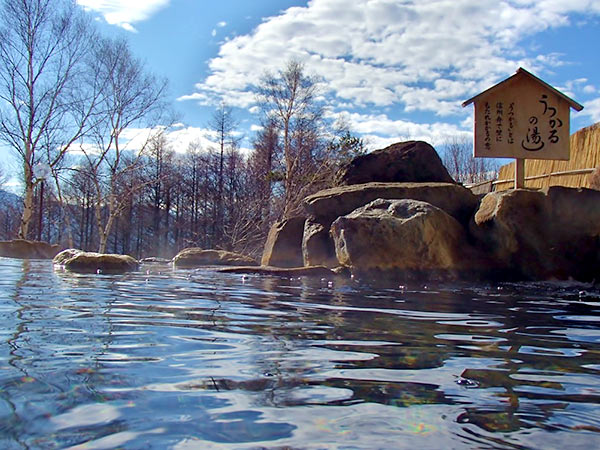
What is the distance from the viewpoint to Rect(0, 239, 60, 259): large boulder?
15039 millimetres

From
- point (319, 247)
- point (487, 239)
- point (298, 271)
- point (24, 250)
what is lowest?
point (298, 271)

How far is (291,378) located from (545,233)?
6.65m

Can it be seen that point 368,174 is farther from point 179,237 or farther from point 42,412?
point 179,237

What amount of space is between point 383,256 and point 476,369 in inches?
209

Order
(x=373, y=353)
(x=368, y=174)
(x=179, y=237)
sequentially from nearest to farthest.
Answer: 1. (x=373, y=353)
2. (x=368, y=174)
3. (x=179, y=237)

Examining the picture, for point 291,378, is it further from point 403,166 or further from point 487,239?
point 403,166

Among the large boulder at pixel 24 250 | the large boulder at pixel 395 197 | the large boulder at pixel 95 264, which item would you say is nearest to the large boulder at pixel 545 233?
the large boulder at pixel 395 197

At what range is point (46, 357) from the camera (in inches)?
77.5

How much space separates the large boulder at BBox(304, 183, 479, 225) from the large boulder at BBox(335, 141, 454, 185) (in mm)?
1892

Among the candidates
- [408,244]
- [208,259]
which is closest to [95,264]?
[208,259]

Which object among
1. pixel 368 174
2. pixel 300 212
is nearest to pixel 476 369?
pixel 368 174

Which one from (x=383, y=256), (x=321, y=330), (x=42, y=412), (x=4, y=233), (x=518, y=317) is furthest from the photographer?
(x=4, y=233)

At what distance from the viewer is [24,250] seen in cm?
1533

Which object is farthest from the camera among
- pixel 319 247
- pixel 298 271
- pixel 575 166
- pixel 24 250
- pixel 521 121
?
pixel 24 250
